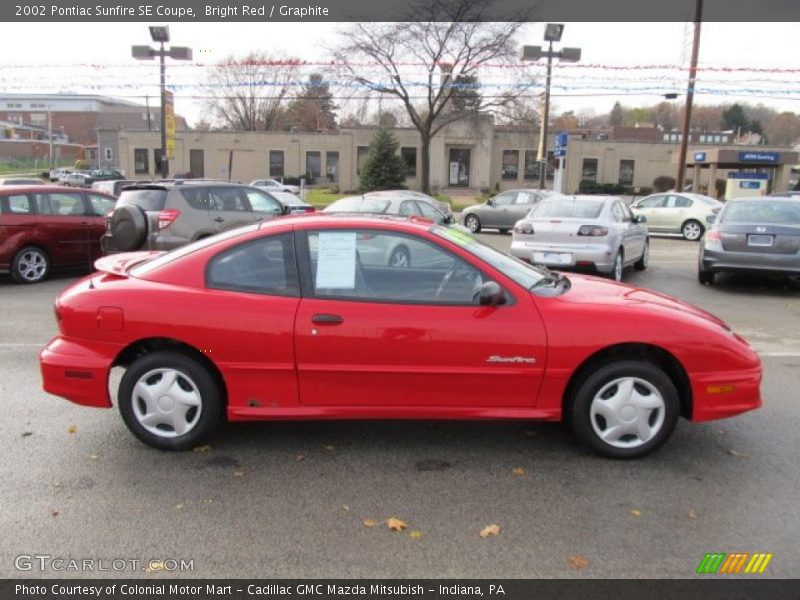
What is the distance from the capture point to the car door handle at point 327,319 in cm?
402

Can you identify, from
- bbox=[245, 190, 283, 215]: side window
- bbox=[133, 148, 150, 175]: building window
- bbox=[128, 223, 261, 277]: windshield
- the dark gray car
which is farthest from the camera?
bbox=[133, 148, 150, 175]: building window

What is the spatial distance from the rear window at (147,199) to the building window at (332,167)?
146 ft

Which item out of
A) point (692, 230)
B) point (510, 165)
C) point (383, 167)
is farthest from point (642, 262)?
point (510, 165)

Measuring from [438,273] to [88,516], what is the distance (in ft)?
7.67

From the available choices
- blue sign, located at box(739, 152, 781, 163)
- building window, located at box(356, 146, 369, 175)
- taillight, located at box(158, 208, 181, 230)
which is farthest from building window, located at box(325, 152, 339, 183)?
taillight, located at box(158, 208, 181, 230)

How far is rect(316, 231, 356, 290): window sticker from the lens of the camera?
4145mm

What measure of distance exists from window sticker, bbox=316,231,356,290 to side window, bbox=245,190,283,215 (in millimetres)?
7683

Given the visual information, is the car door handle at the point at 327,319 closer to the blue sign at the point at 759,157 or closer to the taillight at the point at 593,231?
the taillight at the point at 593,231

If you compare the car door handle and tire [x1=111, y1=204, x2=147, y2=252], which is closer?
the car door handle

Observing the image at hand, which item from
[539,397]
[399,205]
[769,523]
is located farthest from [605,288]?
[399,205]

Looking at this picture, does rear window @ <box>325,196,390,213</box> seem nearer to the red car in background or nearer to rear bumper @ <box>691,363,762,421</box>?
the red car in background

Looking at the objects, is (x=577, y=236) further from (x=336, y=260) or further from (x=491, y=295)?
(x=336, y=260)

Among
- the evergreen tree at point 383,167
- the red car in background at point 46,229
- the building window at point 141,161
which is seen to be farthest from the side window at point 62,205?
the building window at point 141,161

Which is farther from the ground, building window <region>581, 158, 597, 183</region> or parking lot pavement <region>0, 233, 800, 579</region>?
building window <region>581, 158, 597, 183</region>
